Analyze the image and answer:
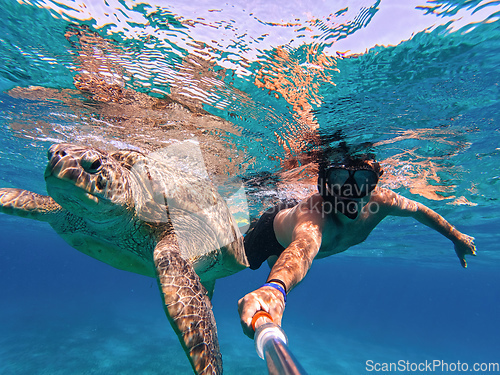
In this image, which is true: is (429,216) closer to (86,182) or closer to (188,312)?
(188,312)

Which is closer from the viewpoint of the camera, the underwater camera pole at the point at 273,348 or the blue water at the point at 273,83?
the underwater camera pole at the point at 273,348

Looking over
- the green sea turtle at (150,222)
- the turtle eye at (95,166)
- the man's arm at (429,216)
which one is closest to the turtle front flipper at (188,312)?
the green sea turtle at (150,222)

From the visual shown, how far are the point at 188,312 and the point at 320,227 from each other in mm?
1902

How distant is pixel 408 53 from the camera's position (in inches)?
170

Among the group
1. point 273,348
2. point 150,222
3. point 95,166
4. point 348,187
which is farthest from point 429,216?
point 95,166

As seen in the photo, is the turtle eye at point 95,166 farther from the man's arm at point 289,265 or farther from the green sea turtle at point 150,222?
the man's arm at point 289,265

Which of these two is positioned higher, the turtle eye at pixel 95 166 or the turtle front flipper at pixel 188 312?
the turtle eye at pixel 95 166

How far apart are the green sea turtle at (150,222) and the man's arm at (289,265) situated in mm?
1186

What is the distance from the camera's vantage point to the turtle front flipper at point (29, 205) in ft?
12.6

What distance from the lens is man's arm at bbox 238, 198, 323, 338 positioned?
4.78 feet

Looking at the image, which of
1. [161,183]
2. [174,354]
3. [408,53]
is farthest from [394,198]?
[174,354]

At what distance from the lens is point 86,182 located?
8.40ft

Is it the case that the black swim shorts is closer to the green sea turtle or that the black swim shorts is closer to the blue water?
the green sea turtle

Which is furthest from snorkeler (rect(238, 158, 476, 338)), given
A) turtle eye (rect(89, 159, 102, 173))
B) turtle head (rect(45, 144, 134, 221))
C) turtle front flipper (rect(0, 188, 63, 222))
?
turtle front flipper (rect(0, 188, 63, 222))
